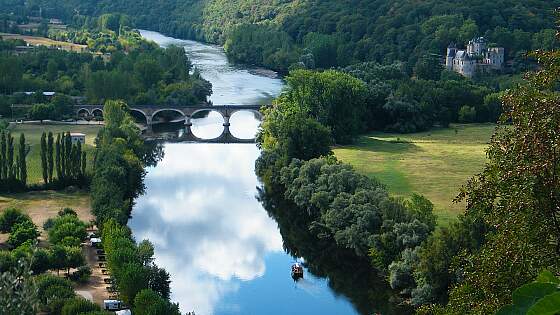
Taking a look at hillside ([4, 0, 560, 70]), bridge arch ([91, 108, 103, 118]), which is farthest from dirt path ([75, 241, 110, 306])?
hillside ([4, 0, 560, 70])

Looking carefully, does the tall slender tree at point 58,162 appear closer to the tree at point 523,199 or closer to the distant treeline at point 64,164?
the distant treeline at point 64,164

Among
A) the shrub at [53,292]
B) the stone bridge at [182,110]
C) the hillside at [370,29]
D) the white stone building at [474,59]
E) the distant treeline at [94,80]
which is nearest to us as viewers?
the shrub at [53,292]

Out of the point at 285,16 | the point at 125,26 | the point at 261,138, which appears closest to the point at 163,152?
the point at 261,138

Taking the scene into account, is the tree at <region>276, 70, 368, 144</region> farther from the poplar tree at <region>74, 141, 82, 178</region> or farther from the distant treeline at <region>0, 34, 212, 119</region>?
the poplar tree at <region>74, 141, 82, 178</region>

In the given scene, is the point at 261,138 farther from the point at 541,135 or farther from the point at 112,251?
the point at 541,135

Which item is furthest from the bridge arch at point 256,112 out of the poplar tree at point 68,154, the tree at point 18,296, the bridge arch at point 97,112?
the tree at point 18,296
